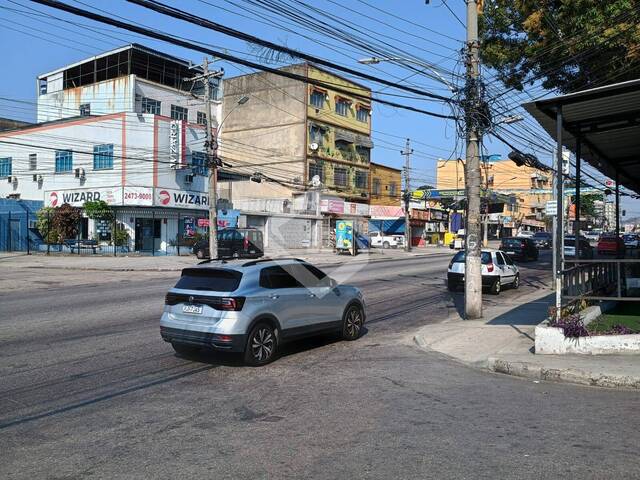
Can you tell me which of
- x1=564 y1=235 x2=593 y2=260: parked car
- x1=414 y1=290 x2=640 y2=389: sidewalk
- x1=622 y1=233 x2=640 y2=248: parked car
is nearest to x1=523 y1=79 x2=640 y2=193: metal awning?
x1=414 y1=290 x2=640 y2=389: sidewalk

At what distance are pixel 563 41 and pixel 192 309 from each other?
563 inches

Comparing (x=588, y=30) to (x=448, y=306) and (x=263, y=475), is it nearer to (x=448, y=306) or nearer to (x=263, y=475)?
(x=448, y=306)

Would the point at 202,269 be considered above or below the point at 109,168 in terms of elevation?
below

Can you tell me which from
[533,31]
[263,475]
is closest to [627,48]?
[533,31]

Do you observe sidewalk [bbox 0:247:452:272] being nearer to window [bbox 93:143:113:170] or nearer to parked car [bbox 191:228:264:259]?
parked car [bbox 191:228:264:259]

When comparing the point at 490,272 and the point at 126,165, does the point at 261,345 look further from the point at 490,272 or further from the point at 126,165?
the point at 126,165

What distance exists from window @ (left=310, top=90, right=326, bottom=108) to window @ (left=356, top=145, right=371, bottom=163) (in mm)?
7214

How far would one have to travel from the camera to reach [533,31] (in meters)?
17.8

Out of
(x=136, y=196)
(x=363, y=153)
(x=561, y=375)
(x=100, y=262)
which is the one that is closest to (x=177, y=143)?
(x=136, y=196)

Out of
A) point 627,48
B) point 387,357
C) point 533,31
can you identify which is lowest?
point 387,357

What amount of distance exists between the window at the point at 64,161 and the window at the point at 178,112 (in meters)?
13.8

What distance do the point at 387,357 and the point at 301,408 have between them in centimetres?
331

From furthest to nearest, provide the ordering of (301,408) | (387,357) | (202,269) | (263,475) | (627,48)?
1. (627,48)
2. (387,357)
3. (202,269)
4. (301,408)
5. (263,475)

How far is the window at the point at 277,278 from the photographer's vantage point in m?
8.80
